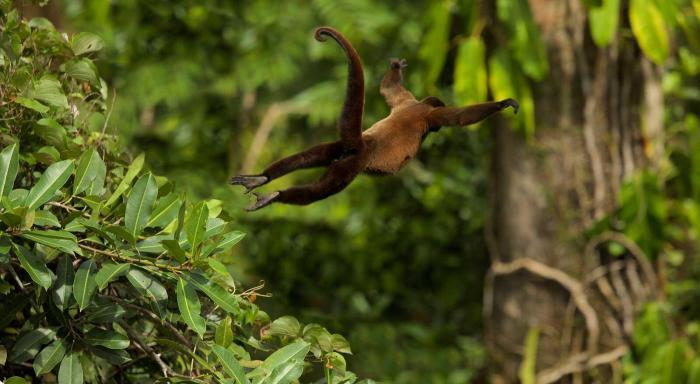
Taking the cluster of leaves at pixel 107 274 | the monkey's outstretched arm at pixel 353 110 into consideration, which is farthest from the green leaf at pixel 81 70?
the monkey's outstretched arm at pixel 353 110

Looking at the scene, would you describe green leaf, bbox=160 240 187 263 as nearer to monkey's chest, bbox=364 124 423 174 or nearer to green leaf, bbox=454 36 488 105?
monkey's chest, bbox=364 124 423 174

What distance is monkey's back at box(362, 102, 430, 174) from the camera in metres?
1.14

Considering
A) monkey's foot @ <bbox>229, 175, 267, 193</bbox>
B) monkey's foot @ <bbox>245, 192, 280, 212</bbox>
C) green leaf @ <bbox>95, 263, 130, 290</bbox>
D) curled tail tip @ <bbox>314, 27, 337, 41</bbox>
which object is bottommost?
green leaf @ <bbox>95, 263, 130, 290</bbox>

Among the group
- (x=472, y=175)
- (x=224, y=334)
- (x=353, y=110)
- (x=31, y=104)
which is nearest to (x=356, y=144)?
(x=353, y=110)

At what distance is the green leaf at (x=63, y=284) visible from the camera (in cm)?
131

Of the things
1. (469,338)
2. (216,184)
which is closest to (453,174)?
(469,338)

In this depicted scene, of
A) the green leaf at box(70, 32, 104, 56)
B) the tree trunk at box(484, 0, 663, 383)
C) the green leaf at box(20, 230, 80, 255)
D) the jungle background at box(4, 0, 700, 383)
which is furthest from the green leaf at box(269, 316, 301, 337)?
the tree trunk at box(484, 0, 663, 383)

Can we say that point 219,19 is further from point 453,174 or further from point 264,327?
point 264,327

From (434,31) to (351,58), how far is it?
2621 millimetres

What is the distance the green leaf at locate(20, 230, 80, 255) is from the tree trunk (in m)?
2.73

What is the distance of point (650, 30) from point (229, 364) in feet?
8.26

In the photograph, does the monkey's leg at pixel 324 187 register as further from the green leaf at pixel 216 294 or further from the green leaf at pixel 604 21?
the green leaf at pixel 604 21

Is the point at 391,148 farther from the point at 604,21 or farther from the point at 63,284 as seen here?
the point at 604,21

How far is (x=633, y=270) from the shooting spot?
146 inches
